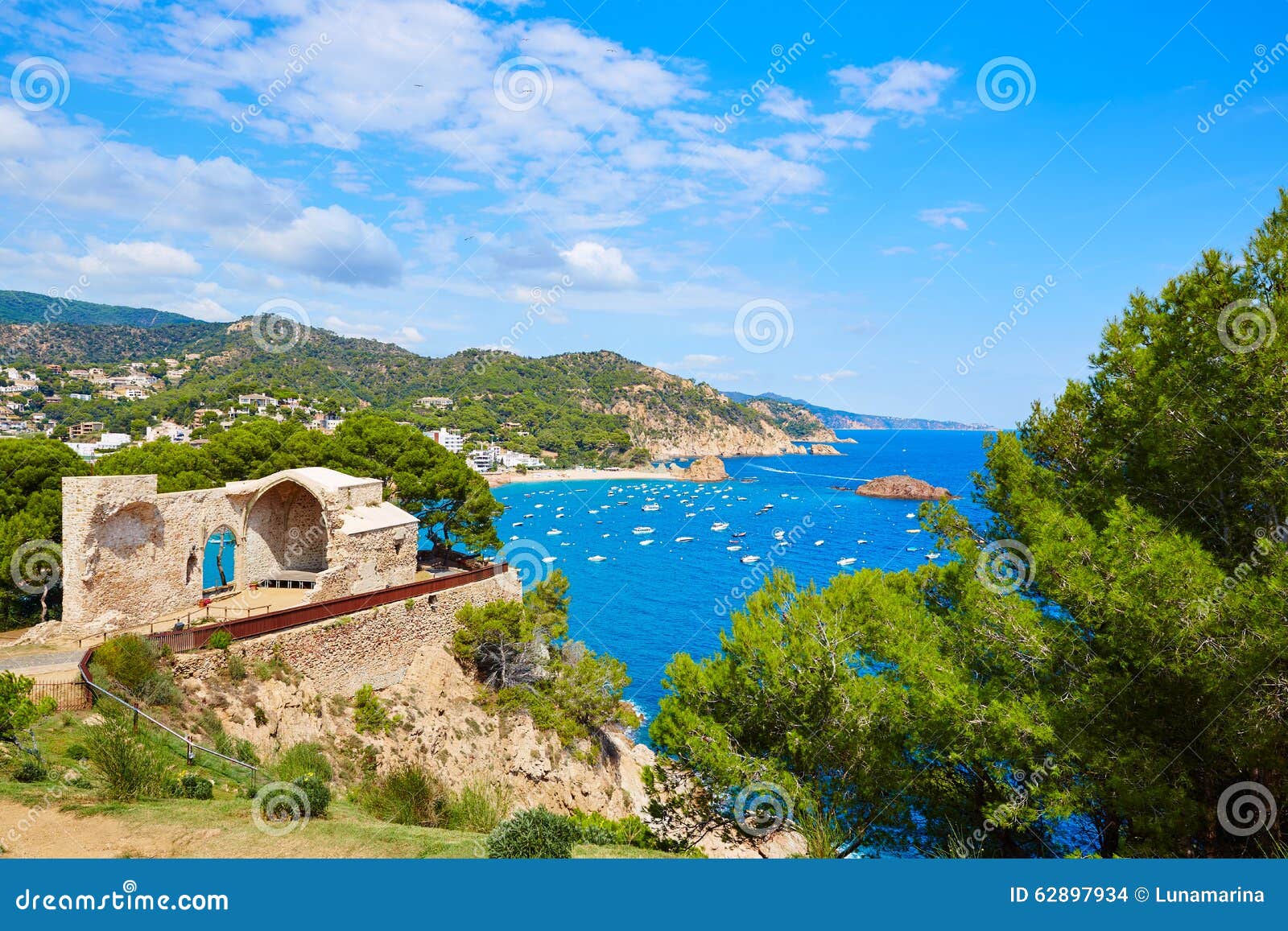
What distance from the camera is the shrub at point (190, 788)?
8734 mm

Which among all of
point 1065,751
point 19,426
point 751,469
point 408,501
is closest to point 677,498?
point 751,469

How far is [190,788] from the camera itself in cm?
891

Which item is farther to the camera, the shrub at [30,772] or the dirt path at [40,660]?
the dirt path at [40,660]

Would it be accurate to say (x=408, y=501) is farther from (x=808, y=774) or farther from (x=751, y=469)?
(x=751, y=469)

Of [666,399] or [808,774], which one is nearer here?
[808,774]

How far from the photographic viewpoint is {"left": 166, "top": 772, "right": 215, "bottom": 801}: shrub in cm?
873

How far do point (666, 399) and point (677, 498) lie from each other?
77.0 m

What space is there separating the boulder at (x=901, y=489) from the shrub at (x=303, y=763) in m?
84.9

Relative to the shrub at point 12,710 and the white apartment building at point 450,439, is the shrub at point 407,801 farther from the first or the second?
the white apartment building at point 450,439

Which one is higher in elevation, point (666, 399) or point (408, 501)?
point (666, 399)

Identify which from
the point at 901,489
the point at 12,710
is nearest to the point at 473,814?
the point at 12,710

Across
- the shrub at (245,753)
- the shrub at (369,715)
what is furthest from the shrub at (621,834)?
the shrub at (369,715)

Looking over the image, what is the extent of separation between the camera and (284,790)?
8.91 meters

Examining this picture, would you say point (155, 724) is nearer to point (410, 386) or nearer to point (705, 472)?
point (705, 472)
